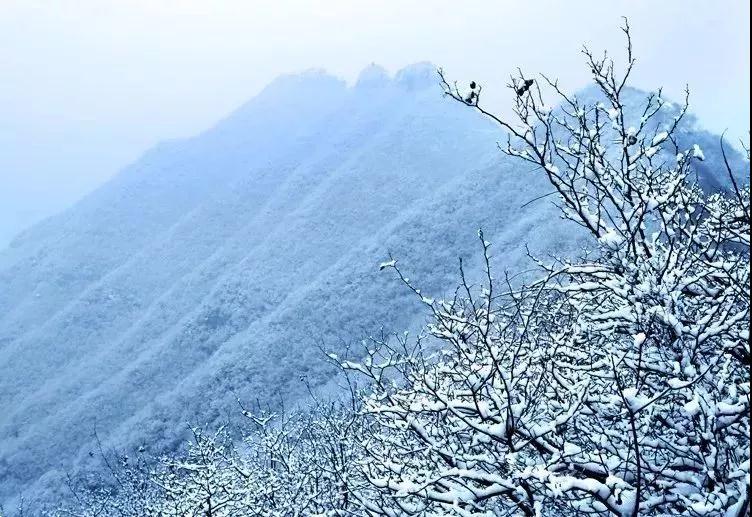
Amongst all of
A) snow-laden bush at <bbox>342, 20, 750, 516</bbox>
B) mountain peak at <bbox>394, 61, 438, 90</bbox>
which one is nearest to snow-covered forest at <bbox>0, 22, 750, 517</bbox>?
snow-laden bush at <bbox>342, 20, 750, 516</bbox>

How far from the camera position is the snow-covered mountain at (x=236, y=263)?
4478 cm

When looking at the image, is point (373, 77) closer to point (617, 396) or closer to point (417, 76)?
point (417, 76)

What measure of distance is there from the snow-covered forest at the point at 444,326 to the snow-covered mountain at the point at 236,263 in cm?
43

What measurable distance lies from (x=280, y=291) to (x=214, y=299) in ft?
23.8

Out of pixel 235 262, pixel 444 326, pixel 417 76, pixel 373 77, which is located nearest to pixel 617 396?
pixel 444 326

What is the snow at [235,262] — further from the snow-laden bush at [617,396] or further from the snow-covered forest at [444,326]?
the snow-laden bush at [617,396]

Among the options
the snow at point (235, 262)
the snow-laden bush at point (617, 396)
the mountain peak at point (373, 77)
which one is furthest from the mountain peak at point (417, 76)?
the snow-laden bush at point (617, 396)

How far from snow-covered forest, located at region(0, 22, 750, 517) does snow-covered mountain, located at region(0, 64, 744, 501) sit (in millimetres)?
426

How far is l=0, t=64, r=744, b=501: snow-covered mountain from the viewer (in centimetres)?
4478

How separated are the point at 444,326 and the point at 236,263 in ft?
213

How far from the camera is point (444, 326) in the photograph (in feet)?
15.5

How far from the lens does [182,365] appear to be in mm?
50250

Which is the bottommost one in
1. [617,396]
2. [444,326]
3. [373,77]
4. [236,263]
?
[236,263]

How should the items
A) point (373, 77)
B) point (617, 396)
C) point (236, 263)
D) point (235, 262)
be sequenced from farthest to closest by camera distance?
1. point (373, 77)
2. point (235, 262)
3. point (236, 263)
4. point (617, 396)
